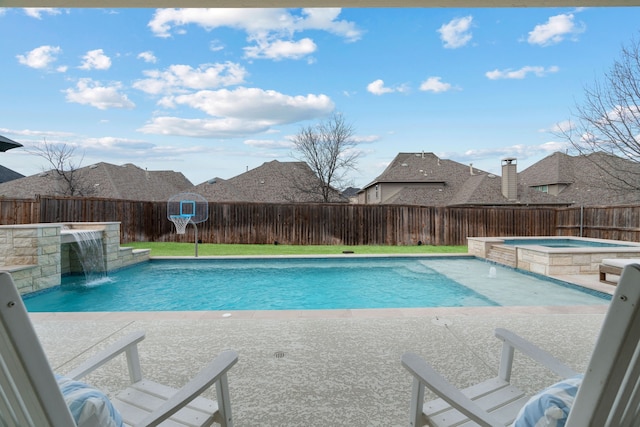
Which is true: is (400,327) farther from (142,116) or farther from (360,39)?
(142,116)

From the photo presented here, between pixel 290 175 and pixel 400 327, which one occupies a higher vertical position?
pixel 290 175

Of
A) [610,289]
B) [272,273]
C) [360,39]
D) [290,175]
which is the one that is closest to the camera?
[610,289]

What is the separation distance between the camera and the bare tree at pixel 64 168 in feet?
69.3

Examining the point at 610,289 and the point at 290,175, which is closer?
the point at 610,289

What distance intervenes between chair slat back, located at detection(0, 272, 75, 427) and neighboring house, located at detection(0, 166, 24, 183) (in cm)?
2714

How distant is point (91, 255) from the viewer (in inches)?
329

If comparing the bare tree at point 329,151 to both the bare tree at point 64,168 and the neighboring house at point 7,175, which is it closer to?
the bare tree at point 64,168

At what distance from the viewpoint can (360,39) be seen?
15.6 m

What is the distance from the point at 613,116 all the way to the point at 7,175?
30.6 metres

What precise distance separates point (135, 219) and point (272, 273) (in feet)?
25.8

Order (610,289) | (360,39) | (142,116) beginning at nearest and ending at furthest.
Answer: (610,289) < (360,39) < (142,116)

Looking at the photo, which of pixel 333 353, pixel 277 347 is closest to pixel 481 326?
pixel 333 353

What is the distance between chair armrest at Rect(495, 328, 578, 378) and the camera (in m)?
1.60

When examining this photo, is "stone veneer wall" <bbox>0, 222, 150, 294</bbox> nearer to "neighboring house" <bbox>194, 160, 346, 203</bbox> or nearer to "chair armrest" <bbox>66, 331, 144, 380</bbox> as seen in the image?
"chair armrest" <bbox>66, 331, 144, 380</bbox>
